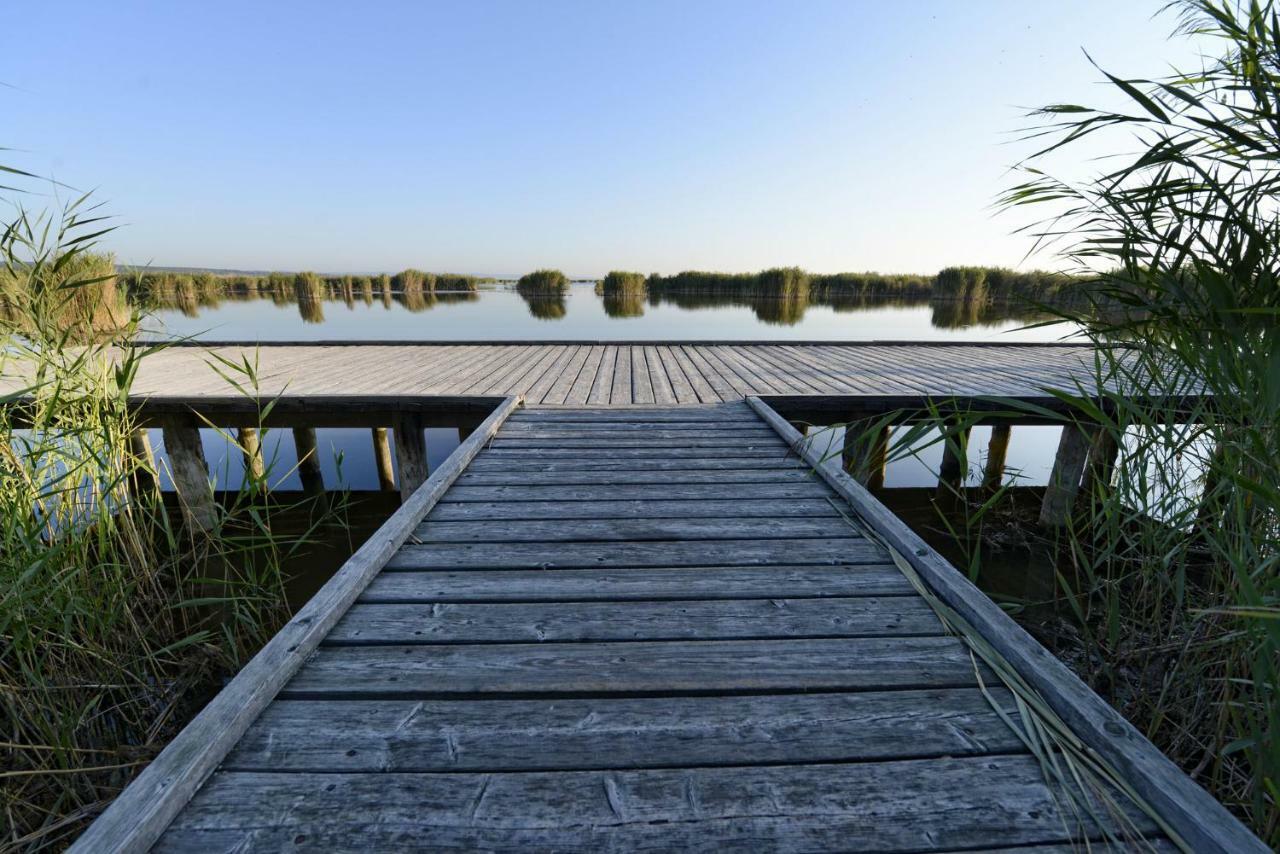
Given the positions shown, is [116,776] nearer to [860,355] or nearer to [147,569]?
[147,569]

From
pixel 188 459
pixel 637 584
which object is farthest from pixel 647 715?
pixel 188 459

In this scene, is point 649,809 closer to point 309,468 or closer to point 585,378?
point 585,378

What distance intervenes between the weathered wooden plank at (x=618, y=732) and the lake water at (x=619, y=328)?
256 inches

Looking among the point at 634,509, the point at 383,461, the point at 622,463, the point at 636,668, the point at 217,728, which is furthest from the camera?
the point at 383,461

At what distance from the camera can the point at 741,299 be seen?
27.2 m

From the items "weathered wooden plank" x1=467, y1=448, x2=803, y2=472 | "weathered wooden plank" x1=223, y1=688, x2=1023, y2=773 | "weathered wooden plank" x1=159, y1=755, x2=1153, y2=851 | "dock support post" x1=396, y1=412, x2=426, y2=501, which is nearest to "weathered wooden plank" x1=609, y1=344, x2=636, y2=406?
"weathered wooden plank" x1=467, y1=448, x2=803, y2=472

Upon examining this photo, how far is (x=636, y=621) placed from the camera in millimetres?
1659

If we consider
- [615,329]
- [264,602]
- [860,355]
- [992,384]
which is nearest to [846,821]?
[264,602]

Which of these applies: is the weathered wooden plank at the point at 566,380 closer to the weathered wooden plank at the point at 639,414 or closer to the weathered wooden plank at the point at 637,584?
the weathered wooden plank at the point at 639,414

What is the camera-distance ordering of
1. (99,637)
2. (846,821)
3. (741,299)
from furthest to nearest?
(741,299) → (99,637) → (846,821)

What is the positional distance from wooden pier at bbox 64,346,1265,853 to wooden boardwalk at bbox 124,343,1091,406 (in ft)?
8.62

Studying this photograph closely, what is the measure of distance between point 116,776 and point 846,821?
8.45 feet

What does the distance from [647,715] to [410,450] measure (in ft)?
14.2

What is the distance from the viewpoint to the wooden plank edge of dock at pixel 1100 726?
962 mm
